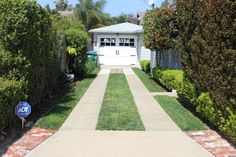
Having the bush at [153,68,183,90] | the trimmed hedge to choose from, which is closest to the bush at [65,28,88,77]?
the bush at [153,68,183,90]

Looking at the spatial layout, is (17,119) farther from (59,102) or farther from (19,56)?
(59,102)

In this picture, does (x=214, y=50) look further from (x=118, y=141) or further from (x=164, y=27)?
(x=164, y=27)

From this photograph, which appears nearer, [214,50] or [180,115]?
[214,50]

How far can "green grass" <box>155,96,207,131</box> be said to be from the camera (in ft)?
32.1

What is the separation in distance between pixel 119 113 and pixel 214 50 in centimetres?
358

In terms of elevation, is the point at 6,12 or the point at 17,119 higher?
the point at 6,12

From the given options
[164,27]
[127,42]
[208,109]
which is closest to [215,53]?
[208,109]

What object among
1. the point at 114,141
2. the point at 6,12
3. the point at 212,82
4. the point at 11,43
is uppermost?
the point at 6,12

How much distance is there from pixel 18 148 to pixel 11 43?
9.61ft

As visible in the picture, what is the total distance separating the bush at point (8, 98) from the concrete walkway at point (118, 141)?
920mm

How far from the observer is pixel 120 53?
1449 inches

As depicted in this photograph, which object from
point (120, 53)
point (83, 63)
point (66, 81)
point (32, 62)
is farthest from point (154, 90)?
point (120, 53)

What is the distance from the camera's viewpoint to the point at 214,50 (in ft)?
28.9

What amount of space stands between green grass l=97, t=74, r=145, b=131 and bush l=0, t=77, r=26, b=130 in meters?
1.90
